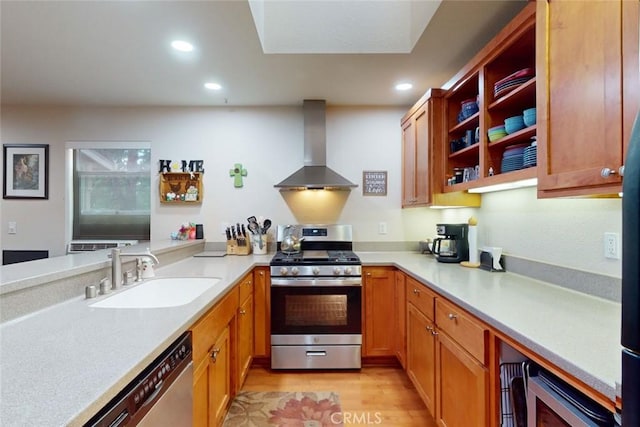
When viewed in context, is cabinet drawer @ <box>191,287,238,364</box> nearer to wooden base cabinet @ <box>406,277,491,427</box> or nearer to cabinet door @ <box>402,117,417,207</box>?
wooden base cabinet @ <box>406,277,491,427</box>

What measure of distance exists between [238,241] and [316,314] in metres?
1.07

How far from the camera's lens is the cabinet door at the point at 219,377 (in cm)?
152

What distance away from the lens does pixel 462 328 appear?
145 cm

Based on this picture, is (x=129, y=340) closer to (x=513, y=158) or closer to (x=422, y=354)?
(x=422, y=354)

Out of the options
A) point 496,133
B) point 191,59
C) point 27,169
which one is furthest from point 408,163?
point 27,169

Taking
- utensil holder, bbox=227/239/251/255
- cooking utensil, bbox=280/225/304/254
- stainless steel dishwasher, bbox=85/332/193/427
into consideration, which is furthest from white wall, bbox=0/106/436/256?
stainless steel dishwasher, bbox=85/332/193/427

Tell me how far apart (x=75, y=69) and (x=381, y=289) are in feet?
9.81

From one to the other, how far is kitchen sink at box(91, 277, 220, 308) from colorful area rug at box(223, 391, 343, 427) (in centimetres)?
86

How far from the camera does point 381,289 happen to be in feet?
8.63

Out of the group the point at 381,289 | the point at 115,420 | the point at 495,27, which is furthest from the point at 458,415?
the point at 495,27

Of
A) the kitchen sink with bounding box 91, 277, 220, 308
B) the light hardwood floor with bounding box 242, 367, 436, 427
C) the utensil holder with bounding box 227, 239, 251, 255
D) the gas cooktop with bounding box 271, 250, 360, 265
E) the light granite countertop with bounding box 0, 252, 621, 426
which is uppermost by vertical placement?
the utensil holder with bounding box 227, 239, 251, 255

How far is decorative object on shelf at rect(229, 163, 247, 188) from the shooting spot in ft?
10.5

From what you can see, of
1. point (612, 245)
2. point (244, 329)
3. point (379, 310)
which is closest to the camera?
point (612, 245)

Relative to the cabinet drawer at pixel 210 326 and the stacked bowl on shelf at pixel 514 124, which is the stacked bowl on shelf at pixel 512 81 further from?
the cabinet drawer at pixel 210 326
